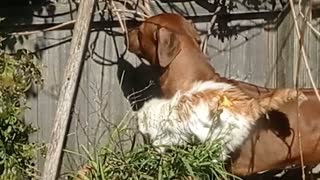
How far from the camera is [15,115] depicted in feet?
15.9

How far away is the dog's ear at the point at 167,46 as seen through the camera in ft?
14.5

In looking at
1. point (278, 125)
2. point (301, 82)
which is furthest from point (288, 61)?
point (278, 125)

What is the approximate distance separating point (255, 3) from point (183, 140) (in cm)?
136

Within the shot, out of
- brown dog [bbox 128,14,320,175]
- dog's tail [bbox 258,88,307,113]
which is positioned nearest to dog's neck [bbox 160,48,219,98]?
brown dog [bbox 128,14,320,175]

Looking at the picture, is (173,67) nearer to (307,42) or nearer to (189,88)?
(189,88)

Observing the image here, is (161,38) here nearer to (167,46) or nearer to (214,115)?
(167,46)

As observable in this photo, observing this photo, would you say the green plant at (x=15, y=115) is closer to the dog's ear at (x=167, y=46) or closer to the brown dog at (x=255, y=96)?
the brown dog at (x=255, y=96)

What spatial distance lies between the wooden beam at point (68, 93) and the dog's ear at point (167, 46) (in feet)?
1.67

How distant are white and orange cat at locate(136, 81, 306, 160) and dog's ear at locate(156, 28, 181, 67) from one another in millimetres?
255

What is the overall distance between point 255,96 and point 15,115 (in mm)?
1505

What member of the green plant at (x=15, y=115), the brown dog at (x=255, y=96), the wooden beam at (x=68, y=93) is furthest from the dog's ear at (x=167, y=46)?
the green plant at (x=15, y=115)

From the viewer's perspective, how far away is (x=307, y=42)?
16.7ft

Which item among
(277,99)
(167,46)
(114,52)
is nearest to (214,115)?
(277,99)

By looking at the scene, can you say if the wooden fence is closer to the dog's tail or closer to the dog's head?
the dog's head
